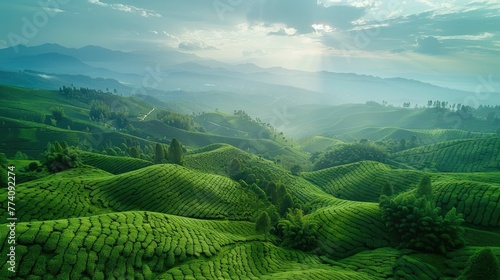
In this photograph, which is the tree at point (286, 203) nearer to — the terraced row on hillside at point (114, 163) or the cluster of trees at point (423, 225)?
the cluster of trees at point (423, 225)

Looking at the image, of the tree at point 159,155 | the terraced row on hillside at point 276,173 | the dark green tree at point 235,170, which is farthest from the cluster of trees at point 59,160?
the dark green tree at point 235,170

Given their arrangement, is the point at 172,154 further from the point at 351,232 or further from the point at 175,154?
the point at 351,232

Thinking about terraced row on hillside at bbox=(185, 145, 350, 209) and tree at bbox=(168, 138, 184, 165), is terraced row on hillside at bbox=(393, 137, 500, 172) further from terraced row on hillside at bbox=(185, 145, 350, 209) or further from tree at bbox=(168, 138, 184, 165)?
tree at bbox=(168, 138, 184, 165)

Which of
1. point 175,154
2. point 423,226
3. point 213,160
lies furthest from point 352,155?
point 423,226

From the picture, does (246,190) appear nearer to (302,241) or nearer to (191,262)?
(302,241)

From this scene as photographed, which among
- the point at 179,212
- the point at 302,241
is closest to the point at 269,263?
the point at 302,241

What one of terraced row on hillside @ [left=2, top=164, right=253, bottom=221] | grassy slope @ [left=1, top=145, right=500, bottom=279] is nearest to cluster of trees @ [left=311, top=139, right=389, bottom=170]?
grassy slope @ [left=1, top=145, right=500, bottom=279]
